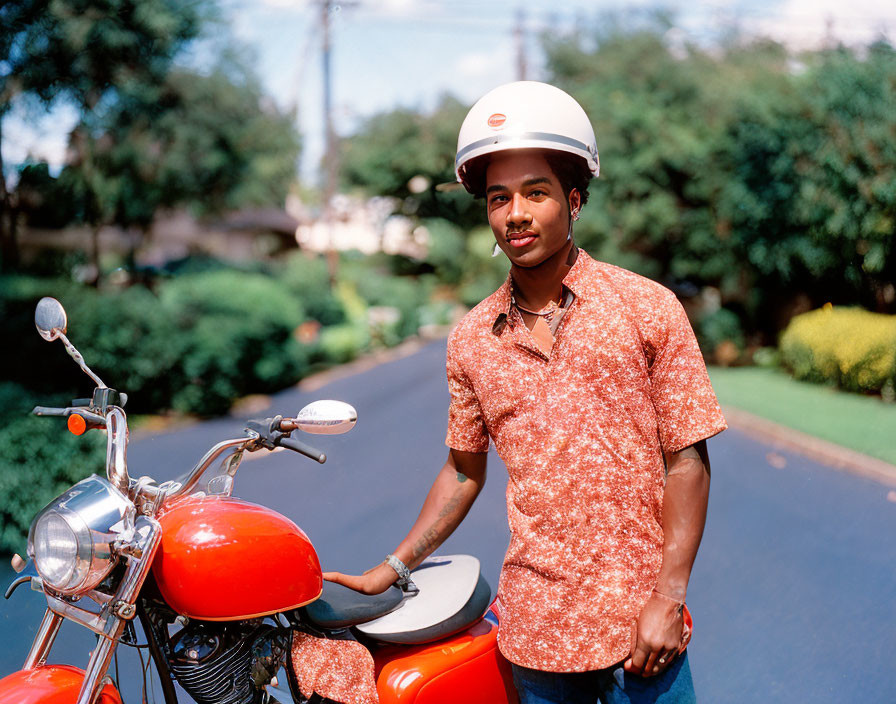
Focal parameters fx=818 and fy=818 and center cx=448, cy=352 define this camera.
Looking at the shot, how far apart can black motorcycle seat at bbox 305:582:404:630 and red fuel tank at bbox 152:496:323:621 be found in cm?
12

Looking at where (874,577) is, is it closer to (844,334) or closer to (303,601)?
(303,601)

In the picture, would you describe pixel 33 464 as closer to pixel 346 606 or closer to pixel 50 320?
pixel 50 320

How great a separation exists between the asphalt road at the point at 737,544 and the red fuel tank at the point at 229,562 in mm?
45

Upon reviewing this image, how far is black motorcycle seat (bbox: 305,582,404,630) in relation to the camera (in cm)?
207

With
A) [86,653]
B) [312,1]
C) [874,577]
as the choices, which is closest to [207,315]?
[86,653]

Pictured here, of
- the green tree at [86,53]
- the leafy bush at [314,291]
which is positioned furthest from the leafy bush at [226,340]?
the leafy bush at [314,291]

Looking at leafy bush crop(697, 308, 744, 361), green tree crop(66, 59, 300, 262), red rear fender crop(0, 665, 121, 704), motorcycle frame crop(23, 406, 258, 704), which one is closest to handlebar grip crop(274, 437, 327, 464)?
motorcycle frame crop(23, 406, 258, 704)

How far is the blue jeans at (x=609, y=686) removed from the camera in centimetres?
187

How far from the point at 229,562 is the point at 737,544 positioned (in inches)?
184

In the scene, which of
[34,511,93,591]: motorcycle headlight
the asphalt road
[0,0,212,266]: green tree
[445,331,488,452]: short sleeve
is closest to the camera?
[34,511,93,591]: motorcycle headlight

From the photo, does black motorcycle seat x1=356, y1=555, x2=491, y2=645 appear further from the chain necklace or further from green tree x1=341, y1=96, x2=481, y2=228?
green tree x1=341, y1=96, x2=481, y2=228

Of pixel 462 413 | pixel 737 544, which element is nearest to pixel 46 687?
pixel 462 413

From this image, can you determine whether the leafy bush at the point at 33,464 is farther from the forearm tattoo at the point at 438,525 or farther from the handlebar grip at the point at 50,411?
the forearm tattoo at the point at 438,525

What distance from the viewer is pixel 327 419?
76.5 inches
